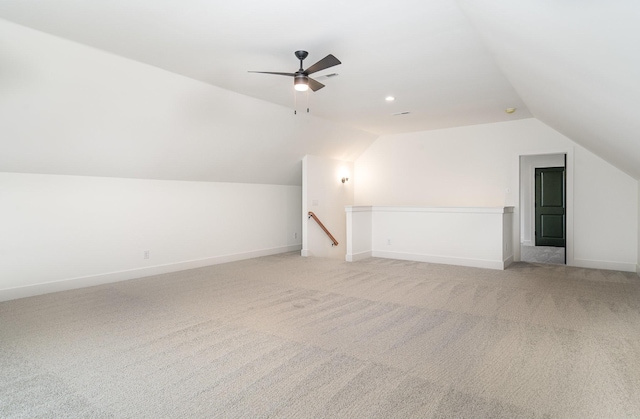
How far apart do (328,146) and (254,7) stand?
4.78 metres

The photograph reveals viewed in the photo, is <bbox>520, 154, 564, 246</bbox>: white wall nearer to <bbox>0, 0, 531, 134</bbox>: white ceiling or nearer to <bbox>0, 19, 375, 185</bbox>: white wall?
<bbox>0, 0, 531, 134</bbox>: white ceiling

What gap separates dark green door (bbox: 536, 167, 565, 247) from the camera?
927cm

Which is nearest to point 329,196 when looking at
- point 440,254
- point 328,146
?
point 328,146

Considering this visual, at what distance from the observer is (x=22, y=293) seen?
4.36 meters

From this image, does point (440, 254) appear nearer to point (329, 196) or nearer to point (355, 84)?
point (329, 196)

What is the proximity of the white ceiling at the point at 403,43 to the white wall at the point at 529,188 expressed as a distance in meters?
5.01

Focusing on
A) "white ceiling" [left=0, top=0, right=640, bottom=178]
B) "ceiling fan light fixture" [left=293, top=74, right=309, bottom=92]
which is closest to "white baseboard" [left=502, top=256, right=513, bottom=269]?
"white ceiling" [left=0, top=0, right=640, bottom=178]

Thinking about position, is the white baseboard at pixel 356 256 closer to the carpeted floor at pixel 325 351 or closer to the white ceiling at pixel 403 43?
the carpeted floor at pixel 325 351

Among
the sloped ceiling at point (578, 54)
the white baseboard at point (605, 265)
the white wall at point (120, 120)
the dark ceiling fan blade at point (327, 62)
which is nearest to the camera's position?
the sloped ceiling at point (578, 54)

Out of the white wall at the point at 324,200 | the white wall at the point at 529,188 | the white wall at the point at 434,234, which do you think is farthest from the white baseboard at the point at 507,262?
the white wall at the point at 324,200

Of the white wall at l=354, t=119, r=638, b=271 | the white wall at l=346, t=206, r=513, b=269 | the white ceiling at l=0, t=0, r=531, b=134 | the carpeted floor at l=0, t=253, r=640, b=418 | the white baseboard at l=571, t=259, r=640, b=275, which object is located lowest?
the carpeted floor at l=0, t=253, r=640, b=418

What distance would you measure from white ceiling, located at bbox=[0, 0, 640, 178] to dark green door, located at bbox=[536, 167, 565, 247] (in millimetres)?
5325

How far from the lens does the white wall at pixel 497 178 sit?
6.00 m

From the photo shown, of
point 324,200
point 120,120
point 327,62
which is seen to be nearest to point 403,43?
point 327,62
